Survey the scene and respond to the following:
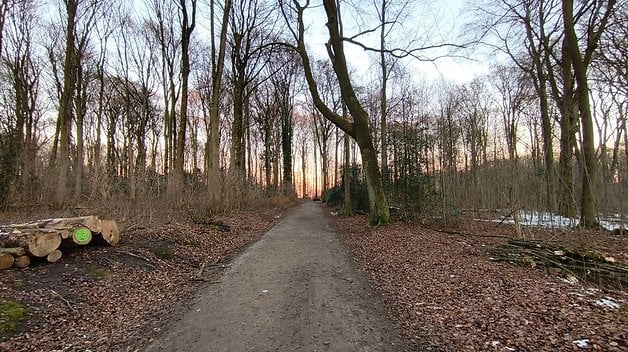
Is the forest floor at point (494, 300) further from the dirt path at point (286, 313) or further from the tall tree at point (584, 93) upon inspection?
the tall tree at point (584, 93)

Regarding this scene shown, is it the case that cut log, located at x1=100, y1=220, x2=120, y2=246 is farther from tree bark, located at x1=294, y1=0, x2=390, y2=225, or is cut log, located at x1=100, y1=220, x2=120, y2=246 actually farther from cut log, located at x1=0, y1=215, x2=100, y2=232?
tree bark, located at x1=294, y1=0, x2=390, y2=225

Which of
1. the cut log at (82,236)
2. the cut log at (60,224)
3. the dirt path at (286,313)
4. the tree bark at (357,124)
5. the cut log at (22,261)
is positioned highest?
the tree bark at (357,124)

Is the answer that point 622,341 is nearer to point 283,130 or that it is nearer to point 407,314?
point 407,314

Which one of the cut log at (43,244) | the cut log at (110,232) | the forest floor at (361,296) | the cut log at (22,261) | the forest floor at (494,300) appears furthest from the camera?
the cut log at (110,232)

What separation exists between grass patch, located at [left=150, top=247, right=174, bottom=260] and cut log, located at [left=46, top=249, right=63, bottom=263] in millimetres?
1594

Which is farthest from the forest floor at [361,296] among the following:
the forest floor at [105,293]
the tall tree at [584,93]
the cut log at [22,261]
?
the tall tree at [584,93]

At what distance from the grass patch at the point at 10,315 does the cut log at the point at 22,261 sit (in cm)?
132

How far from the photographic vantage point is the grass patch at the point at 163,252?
6680mm

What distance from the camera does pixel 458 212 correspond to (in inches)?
432

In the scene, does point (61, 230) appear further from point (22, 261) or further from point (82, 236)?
point (22, 261)

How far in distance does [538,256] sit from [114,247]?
7971 mm

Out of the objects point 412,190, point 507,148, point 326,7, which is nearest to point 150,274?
point 412,190

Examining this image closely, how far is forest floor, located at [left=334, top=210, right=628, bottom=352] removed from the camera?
332 centimetres

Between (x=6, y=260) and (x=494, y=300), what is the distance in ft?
22.6
